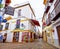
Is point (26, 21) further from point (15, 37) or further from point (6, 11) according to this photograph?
point (6, 11)

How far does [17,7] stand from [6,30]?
5.70 meters

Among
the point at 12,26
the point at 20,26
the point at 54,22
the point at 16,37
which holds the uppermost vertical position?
the point at 12,26

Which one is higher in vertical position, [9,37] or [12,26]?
[12,26]

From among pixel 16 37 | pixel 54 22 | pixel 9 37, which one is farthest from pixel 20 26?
pixel 54 22

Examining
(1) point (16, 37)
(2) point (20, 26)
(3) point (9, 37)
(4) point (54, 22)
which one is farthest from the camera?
(3) point (9, 37)

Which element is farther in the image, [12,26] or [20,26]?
[12,26]

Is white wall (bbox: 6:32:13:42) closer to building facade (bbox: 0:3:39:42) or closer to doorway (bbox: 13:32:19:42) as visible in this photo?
building facade (bbox: 0:3:39:42)

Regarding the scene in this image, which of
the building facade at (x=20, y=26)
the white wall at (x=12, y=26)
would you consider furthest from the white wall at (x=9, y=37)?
the white wall at (x=12, y=26)

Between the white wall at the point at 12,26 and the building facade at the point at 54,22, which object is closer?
the building facade at the point at 54,22

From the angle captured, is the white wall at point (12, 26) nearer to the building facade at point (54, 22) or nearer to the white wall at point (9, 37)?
→ the white wall at point (9, 37)

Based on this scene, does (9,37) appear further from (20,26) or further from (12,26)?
(20,26)

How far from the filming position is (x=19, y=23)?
2097cm

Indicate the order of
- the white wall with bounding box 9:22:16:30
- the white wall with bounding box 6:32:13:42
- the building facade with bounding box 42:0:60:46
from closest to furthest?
the building facade with bounding box 42:0:60:46
the white wall with bounding box 6:32:13:42
the white wall with bounding box 9:22:16:30

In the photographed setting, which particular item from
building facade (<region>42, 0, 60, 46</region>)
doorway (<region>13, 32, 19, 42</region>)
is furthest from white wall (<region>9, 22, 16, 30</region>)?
building facade (<region>42, 0, 60, 46</region>)
